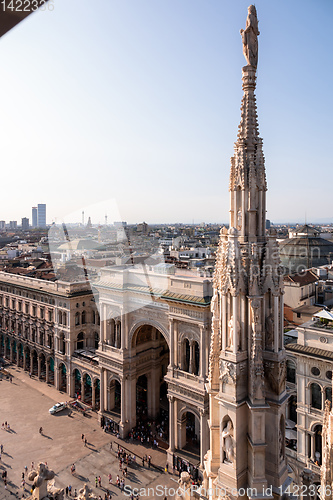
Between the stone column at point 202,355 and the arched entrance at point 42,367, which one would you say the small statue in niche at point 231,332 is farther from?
the arched entrance at point 42,367

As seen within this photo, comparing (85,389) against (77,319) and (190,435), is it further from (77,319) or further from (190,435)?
(190,435)

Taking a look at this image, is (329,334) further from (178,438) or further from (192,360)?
(178,438)

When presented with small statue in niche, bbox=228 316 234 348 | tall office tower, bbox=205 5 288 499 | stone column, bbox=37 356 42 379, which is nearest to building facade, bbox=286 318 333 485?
tall office tower, bbox=205 5 288 499

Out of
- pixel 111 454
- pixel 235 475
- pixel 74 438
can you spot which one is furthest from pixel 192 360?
pixel 235 475

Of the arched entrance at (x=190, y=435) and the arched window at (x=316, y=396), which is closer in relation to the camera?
the arched window at (x=316, y=396)

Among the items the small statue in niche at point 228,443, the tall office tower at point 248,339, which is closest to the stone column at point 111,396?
the tall office tower at point 248,339

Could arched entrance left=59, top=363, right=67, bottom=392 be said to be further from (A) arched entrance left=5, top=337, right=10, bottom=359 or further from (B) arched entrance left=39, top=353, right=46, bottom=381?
(A) arched entrance left=5, top=337, right=10, bottom=359
